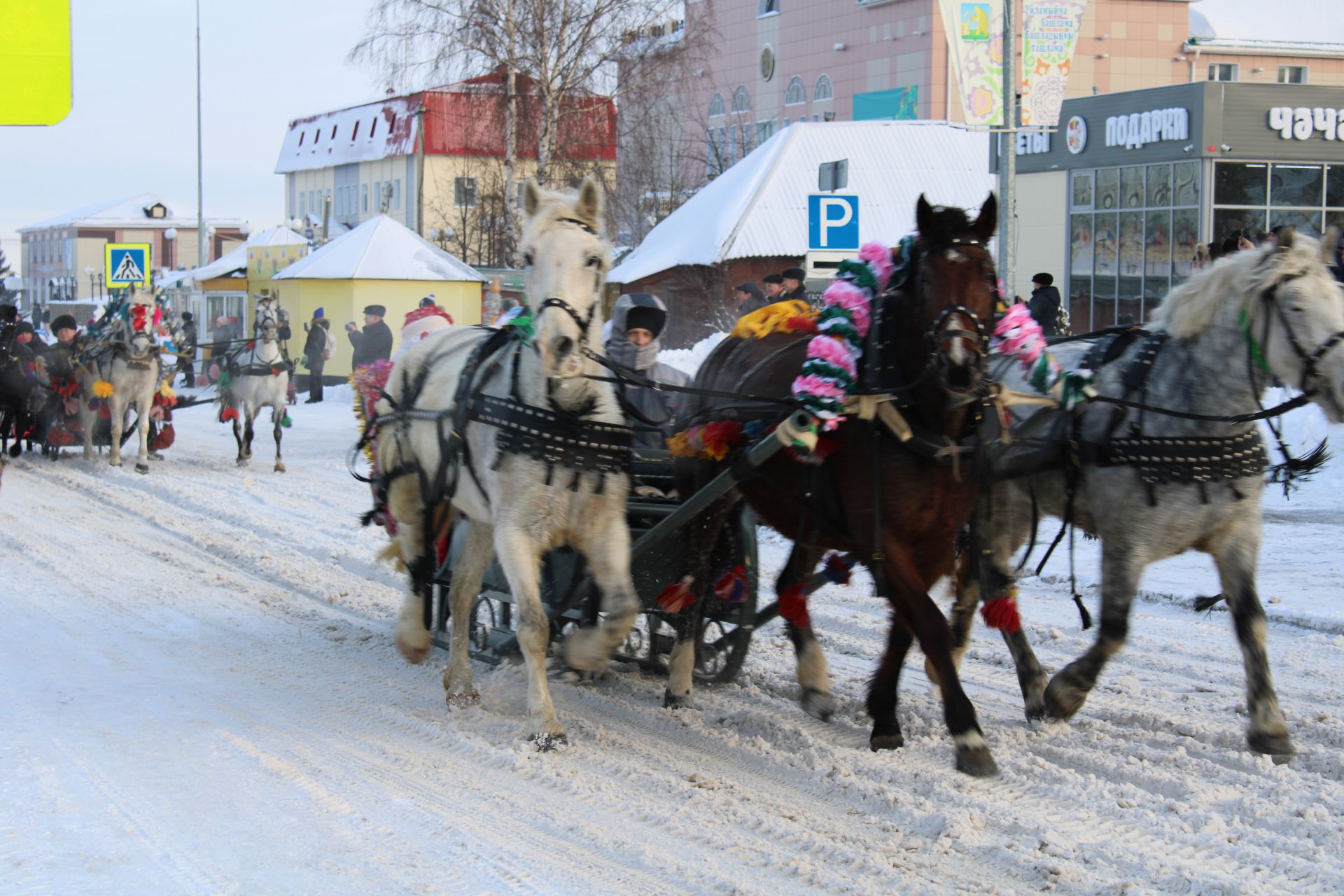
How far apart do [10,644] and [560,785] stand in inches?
158

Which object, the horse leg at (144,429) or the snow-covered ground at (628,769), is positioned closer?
the snow-covered ground at (628,769)

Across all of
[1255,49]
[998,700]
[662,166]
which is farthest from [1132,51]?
[998,700]

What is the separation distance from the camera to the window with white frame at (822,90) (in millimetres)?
44969

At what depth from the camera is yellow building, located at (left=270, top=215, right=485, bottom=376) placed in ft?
94.8

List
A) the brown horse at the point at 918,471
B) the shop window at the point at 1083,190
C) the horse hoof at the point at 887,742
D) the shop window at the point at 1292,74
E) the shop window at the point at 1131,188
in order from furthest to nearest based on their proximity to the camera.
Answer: the shop window at the point at 1292,74
the shop window at the point at 1083,190
the shop window at the point at 1131,188
the horse hoof at the point at 887,742
the brown horse at the point at 918,471

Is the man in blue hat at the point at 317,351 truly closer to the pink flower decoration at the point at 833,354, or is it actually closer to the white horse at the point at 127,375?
the white horse at the point at 127,375

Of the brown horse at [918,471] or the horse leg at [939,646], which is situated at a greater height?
the brown horse at [918,471]

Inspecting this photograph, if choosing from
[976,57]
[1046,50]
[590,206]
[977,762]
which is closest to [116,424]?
[976,57]

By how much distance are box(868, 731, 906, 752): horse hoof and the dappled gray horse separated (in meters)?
0.67

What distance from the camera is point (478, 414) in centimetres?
591

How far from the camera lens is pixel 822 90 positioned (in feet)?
148

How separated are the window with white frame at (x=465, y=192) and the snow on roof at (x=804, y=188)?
45.5ft

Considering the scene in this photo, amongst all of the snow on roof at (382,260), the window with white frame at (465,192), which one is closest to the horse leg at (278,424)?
the snow on roof at (382,260)

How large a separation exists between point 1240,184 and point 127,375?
19.1 metres
